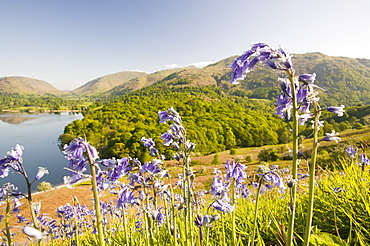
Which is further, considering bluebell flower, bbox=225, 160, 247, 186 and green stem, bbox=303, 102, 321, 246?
bluebell flower, bbox=225, 160, 247, 186

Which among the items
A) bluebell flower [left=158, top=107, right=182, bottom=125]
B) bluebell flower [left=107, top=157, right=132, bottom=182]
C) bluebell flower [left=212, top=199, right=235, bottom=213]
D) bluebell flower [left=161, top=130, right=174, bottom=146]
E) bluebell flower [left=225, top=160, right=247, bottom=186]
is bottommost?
bluebell flower [left=212, top=199, right=235, bottom=213]

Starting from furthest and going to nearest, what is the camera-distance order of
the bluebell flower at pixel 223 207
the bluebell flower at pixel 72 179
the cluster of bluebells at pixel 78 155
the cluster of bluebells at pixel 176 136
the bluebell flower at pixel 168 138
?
the bluebell flower at pixel 168 138 < the cluster of bluebells at pixel 176 136 < the bluebell flower at pixel 223 207 < the bluebell flower at pixel 72 179 < the cluster of bluebells at pixel 78 155

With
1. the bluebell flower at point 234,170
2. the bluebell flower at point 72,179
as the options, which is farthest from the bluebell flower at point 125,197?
the bluebell flower at point 234,170

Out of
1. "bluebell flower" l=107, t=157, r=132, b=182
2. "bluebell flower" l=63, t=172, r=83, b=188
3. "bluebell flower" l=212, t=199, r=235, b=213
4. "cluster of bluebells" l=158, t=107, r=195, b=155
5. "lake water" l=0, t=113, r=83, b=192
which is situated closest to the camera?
"bluebell flower" l=63, t=172, r=83, b=188

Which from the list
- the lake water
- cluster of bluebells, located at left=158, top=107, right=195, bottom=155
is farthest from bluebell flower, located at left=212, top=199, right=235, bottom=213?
the lake water

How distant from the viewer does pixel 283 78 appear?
1691 millimetres

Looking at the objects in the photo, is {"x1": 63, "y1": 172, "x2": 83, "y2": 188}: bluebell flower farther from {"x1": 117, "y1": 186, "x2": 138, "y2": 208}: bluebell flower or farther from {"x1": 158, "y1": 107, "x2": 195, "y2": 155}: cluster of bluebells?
{"x1": 158, "y1": 107, "x2": 195, "y2": 155}: cluster of bluebells

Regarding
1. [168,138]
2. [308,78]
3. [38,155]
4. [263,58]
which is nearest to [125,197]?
[168,138]

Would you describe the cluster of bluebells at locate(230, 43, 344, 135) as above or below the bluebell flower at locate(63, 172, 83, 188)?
above

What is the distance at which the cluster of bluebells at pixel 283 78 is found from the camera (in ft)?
5.17

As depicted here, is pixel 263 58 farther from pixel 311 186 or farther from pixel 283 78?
pixel 311 186

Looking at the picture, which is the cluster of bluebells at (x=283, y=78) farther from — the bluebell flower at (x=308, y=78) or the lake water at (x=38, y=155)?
the lake water at (x=38, y=155)

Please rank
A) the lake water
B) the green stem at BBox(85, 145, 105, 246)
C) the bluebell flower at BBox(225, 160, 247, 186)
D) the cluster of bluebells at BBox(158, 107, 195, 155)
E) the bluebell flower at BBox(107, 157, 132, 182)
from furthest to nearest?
the lake water
the cluster of bluebells at BBox(158, 107, 195, 155)
the bluebell flower at BBox(225, 160, 247, 186)
the bluebell flower at BBox(107, 157, 132, 182)
the green stem at BBox(85, 145, 105, 246)

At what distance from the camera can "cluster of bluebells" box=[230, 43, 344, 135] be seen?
1577mm
